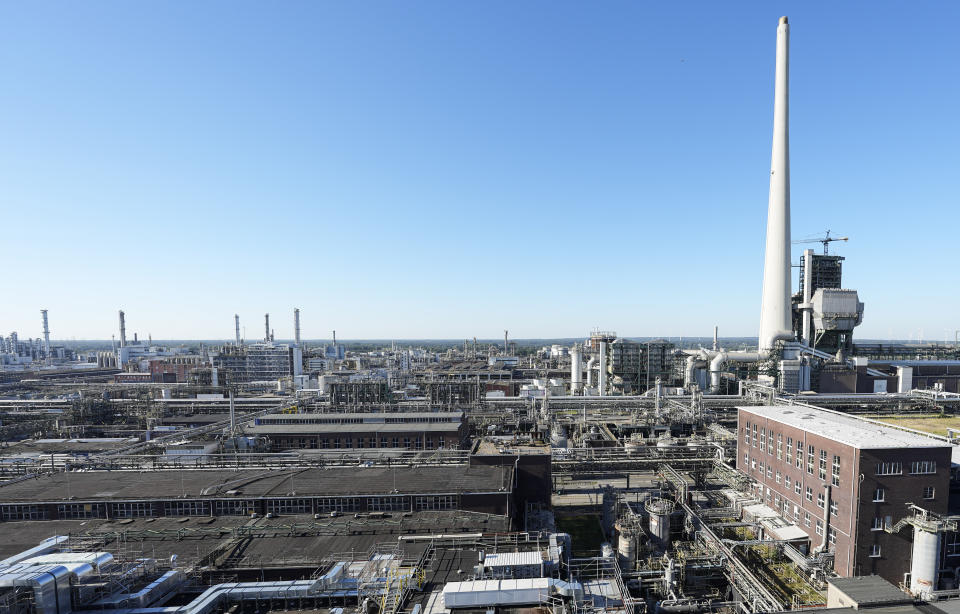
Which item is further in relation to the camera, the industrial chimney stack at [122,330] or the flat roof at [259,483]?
the industrial chimney stack at [122,330]

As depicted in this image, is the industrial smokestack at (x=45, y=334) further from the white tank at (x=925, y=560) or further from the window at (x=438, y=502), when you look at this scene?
the white tank at (x=925, y=560)

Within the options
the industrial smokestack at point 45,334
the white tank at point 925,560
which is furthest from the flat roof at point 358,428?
the industrial smokestack at point 45,334

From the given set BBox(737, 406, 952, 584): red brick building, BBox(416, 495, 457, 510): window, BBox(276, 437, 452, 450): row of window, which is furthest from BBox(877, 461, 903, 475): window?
BBox(276, 437, 452, 450): row of window

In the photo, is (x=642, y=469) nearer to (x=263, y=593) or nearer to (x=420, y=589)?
(x=420, y=589)

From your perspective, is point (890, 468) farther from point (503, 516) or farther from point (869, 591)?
point (503, 516)

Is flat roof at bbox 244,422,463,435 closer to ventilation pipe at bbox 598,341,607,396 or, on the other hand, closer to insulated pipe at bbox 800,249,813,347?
ventilation pipe at bbox 598,341,607,396

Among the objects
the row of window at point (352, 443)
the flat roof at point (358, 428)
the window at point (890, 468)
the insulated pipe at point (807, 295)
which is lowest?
the row of window at point (352, 443)
